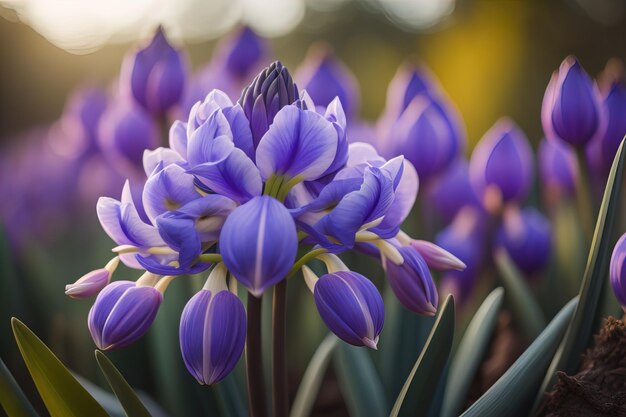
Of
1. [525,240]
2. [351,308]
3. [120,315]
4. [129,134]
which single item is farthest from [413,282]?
[129,134]

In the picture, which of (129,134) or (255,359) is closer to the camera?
(255,359)

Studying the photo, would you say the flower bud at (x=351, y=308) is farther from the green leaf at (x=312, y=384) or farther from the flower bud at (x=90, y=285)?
the green leaf at (x=312, y=384)

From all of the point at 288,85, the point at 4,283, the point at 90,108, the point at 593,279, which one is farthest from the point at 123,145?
the point at 593,279

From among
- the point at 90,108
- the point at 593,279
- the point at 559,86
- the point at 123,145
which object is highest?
the point at 90,108

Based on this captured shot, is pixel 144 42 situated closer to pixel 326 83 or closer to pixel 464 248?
pixel 326 83

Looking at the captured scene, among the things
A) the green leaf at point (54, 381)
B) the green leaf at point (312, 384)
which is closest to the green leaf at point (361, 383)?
the green leaf at point (312, 384)

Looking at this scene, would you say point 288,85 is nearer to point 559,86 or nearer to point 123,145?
point 559,86
